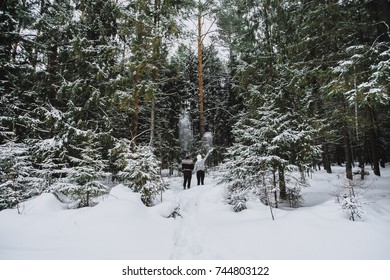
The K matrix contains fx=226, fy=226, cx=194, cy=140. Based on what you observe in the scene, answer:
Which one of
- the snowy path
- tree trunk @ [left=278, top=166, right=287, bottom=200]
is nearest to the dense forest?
tree trunk @ [left=278, top=166, right=287, bottom=200]

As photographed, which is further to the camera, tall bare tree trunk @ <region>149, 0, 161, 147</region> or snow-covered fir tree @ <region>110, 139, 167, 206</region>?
tall bare tree trunk @ <region>149, 0, 161, 147</region>

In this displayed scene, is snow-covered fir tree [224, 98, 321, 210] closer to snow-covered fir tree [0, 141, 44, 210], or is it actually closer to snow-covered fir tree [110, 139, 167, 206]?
snow-covered fir tree [110, 139, 167, 206]

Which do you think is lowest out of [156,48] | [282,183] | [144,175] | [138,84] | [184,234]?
[184,234]

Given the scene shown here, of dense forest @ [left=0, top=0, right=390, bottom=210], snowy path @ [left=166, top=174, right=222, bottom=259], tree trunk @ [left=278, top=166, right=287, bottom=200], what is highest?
dense forest @ [left=0, top=0, right=390, bottom=210]

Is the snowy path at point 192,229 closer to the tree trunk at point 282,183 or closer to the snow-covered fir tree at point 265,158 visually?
the snow-covered fir tree at point 265,158

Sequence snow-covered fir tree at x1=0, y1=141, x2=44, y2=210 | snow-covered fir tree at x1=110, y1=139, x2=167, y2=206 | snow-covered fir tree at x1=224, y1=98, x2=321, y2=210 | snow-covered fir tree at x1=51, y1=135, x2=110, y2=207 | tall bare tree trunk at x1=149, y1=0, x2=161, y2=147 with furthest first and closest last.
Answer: tall bare tree trunk at x1=149, y1=0, x2=161, y2=147 < snow-covered fir tree at x1=110, y1=139, x2=167, y2=206 < snow-covered fir tree at x1=51, y1=135, x2=110, y2=207 < snow-covered fir tree at x1=0, y1=141, x2=44, y2=210 < snow-covered fir tree at x1=224, y1=98, x2=321, y2=210

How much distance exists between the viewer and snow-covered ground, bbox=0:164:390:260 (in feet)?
13.3

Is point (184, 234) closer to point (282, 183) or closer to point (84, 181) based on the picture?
point (282, 183)

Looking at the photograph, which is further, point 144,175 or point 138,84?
point 138,84

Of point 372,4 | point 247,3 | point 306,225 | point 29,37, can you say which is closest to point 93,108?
point 29,37

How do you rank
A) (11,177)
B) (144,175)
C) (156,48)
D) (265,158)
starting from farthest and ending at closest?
1. (156,48)
2. (144,175)
3. (11,177)
4. (265,158)

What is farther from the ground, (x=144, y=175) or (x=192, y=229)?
(x=144, y=175)

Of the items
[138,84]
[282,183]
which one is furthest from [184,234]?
[138,84]

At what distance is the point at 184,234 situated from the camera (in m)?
5.44
